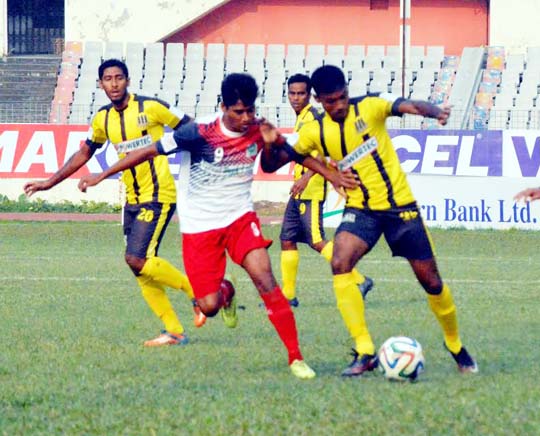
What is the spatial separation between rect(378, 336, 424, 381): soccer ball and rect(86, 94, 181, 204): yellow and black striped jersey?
3191mm

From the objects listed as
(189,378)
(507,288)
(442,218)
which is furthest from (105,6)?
(189,378)

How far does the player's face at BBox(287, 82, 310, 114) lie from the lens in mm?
12609

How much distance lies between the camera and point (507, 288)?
48.5ft

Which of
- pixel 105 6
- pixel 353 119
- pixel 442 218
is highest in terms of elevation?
pixel 105 6

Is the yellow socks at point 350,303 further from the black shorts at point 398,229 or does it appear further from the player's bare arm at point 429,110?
the player's bare arm at point 429,110

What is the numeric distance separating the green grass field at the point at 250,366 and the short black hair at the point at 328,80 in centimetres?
191

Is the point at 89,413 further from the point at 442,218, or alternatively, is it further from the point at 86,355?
the point at 442,218

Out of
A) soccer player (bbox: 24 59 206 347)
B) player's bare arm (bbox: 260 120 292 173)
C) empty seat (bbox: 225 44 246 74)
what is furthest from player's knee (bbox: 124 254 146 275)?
empty seat (bbox: 225 44 246 74)

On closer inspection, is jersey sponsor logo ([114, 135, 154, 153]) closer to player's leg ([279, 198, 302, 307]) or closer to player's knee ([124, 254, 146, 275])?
player's knee ([124, 254, 146, 275])

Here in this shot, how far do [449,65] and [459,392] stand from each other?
96.0ft

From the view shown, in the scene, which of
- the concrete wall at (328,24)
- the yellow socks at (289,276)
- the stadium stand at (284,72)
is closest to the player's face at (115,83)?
the yellow socks at (289,276)

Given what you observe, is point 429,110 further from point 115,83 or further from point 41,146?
point 41,146

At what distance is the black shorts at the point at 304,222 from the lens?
1309 centimetres

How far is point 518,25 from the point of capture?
37.8 m
